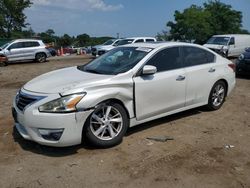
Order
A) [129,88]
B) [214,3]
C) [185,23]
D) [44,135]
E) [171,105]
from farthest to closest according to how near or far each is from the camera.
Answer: [214,3], [185,23], [171,105], [129,88], [44,135]

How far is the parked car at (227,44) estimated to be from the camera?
22.0m

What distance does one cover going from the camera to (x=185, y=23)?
5378 centimetres

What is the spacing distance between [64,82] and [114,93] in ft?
2.55

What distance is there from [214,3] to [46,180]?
194ft

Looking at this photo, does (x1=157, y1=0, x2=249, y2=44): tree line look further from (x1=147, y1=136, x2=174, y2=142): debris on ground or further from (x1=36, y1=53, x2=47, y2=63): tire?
(x1=147, y1=136, x2=174, y2=142): debris on ground

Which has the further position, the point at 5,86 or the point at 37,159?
the point at 5,86

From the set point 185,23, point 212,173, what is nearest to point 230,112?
point 212,173

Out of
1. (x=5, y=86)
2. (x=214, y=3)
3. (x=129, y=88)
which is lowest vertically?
(x=5, y=86)

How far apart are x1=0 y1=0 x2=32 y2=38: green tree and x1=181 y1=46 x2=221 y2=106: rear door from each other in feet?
155

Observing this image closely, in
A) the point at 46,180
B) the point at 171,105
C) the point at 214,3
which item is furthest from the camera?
the point at 214,3

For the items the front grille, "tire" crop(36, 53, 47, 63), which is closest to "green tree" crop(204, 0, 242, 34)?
"tire" crop(36, 53, 47, 63)

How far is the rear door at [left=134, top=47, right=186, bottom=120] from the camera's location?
5754 mm

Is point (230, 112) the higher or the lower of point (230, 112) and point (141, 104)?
the lower

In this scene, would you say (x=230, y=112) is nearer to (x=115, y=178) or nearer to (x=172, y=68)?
(x=172, y=68)
